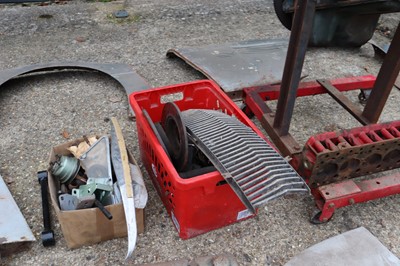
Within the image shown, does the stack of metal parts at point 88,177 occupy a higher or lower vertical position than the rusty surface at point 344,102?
higher

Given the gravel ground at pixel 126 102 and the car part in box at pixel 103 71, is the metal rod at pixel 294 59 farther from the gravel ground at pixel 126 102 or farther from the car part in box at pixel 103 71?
the car part in box at pixel 103 71

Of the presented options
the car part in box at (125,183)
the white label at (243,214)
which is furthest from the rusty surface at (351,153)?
the car part in box at (125,183)

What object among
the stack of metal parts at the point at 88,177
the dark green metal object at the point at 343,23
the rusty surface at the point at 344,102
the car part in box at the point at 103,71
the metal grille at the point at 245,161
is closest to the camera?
the metal grille at the point at 245,161

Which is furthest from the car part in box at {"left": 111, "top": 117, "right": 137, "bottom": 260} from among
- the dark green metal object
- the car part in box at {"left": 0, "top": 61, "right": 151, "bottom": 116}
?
the dark green metal object

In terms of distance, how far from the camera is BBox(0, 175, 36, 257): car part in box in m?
1.41

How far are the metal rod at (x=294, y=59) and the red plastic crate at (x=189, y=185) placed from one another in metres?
0.24

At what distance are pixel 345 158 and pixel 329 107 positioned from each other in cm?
99

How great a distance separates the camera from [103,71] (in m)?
2.55

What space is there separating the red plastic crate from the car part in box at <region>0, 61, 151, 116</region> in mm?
612

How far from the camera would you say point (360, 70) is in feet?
9.51

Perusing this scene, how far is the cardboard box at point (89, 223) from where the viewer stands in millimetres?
1326

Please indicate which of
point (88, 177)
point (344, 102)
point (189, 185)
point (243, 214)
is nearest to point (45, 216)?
point (88, 177)

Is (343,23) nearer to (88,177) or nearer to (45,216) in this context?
(88,177)

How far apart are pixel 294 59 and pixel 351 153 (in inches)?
18.3
